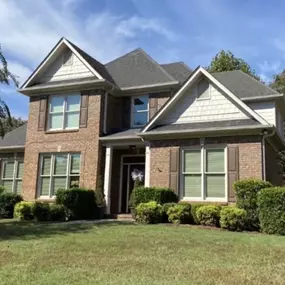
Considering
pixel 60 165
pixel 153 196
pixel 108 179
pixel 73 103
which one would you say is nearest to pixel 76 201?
pixel 108 179

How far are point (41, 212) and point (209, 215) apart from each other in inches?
268

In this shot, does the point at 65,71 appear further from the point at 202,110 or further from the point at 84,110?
the point at 202,110

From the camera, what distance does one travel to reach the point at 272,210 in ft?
39.3

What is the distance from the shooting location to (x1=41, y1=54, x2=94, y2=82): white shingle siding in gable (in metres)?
19.5

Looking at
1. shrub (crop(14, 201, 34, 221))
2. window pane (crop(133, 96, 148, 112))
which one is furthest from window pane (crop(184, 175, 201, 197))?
shrub (crop(14, 201, 34, 221))

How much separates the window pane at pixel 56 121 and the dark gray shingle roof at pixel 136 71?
329 centimetres

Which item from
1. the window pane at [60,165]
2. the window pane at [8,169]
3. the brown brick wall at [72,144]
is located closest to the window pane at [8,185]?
the window pane at [8,169]

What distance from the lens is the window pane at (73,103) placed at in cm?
1919

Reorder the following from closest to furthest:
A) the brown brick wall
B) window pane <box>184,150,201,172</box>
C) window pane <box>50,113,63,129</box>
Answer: window pane <box>184,150,201,172</box>, the brown brick wall, window pane <box>50,113,63,129</box>

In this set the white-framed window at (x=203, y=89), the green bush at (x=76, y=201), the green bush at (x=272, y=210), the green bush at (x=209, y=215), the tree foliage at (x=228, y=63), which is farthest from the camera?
the tree foliage at (x=228, y=63)

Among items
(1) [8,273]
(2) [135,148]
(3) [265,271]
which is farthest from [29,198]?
(3) [265,271]

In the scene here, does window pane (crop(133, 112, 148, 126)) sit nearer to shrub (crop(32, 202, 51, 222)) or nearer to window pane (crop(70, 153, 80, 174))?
window pane (crop(70, 153, 80, 174))

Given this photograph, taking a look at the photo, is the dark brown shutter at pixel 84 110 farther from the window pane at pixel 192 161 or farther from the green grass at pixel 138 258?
the green grass at pixel 138 258

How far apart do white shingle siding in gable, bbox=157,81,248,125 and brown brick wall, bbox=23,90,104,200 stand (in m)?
3.35
